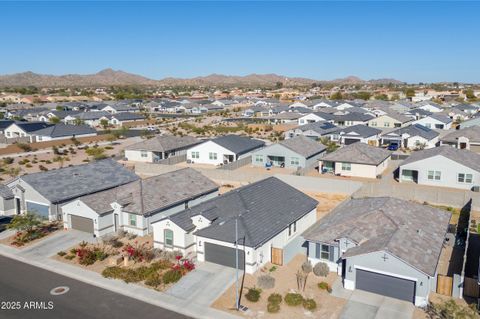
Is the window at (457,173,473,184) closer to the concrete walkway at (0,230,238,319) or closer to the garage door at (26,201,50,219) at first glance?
the concrete walkway at (0,230,238,319)

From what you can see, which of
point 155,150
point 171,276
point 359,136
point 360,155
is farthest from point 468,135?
point 171,276

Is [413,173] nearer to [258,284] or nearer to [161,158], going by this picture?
[258,284]

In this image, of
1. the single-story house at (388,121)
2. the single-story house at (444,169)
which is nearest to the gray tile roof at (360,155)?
the single-story house at (444,169)

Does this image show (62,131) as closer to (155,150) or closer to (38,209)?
(155,150)

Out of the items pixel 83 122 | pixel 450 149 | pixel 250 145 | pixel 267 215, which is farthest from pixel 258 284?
pixel 83 122

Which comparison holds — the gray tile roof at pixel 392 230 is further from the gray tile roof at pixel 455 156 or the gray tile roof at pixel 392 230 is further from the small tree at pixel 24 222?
the small tree at pixel 24 222

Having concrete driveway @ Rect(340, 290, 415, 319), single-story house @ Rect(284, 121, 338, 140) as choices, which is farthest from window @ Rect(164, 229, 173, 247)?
single-story house @ Rect(284, 121, 338, 140)
